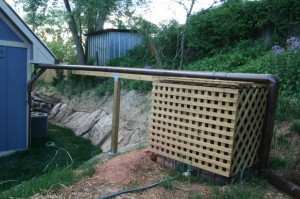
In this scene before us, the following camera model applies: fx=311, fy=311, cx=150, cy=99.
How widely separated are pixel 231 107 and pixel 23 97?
5895 millimetres

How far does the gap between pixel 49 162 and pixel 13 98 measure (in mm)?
1911

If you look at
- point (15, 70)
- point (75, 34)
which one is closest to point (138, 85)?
point (15, 70)

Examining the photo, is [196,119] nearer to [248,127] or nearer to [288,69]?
[248,127]

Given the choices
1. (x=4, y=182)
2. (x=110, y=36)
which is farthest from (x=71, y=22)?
(x=4, y=182)

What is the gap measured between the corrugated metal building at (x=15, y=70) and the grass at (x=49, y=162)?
18.8 inches

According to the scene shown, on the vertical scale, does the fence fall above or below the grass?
above

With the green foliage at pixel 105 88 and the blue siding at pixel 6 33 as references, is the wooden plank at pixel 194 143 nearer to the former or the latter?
the blue siding at pixel 6 33

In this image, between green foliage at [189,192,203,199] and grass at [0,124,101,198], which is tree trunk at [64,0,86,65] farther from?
green foliage at [189,192,203,199]

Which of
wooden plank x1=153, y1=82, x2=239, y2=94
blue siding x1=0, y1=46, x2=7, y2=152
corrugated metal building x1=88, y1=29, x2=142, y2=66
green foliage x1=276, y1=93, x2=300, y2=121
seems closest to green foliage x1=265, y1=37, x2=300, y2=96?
green foliage x1=276, y1=93, x2=300, y2=121

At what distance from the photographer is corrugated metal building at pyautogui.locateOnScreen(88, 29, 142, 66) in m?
13.8

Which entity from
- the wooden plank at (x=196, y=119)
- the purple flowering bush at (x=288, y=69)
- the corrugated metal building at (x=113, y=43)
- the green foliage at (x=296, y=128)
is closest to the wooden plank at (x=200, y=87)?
the wooden plank at (x=196, y=119)

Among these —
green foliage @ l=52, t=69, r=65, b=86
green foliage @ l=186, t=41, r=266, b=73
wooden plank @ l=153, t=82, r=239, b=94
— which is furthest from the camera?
green foliage @ l=52, t=69, r=65, b=86

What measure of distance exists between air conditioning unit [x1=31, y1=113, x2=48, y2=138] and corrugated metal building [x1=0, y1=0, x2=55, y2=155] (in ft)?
2.88

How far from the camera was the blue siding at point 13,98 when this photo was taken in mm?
7254
